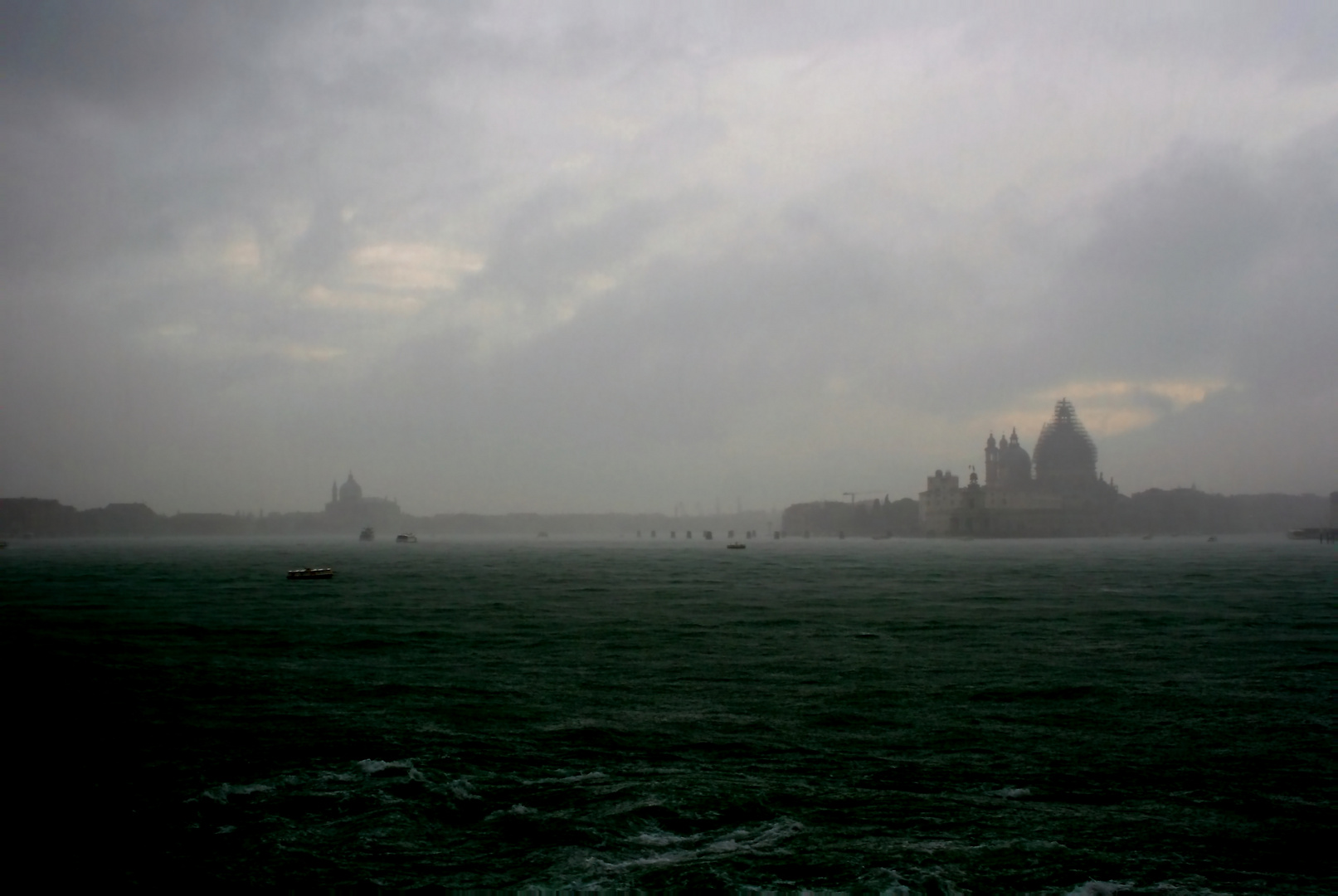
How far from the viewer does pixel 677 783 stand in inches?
625

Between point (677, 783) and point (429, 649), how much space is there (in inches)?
703

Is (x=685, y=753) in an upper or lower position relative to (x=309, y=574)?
upper

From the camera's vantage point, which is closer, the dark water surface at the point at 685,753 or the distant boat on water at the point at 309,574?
the dark water surface at the point at 685,753

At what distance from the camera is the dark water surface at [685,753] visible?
12.6 m

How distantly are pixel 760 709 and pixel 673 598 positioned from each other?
31.5m

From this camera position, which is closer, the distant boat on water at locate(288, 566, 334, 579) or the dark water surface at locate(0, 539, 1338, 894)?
the dark water surface at locate(0, 539, 1338, 894)

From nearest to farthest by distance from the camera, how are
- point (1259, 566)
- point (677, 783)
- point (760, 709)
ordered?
point (677, 783)
point (760, 709)
point (1259, 566)

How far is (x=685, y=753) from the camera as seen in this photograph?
58.1 feet

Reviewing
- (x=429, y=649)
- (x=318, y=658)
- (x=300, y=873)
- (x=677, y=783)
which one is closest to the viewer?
(x=300, y=873)

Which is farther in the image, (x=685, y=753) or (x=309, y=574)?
(x=309, y=574)

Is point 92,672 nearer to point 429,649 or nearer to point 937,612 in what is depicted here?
point 429,649

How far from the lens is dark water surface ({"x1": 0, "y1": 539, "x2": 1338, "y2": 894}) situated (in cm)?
1260

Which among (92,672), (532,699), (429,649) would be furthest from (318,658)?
(532,699)

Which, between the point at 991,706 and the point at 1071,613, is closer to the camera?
the point at 991,706
